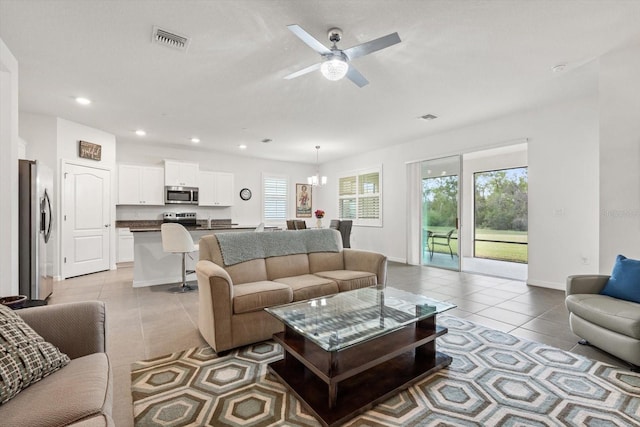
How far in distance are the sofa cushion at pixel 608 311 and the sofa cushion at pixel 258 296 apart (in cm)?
243

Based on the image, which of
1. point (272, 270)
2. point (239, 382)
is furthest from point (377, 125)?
point (239, 382)

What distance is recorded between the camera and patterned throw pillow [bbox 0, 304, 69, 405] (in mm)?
1081

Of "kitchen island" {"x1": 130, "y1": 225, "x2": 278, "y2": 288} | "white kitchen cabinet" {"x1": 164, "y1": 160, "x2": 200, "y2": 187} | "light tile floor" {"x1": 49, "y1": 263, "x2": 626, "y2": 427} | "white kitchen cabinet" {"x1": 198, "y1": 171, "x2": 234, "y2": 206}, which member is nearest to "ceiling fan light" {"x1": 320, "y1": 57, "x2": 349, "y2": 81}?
"light tile floor" {"x1": 49, "y1": 263, "x2": 626, "y2": 427}

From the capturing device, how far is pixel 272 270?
3.16m

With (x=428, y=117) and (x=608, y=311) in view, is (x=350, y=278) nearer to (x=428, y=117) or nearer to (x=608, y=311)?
(x=608, y=311)

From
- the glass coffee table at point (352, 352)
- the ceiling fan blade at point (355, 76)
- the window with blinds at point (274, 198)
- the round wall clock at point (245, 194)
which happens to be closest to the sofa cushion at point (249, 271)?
the glass coffee table at point (352, 352)

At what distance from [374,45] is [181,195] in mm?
5964

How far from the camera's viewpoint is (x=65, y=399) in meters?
1.05

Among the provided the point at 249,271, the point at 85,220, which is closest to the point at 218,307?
the point at 249,271

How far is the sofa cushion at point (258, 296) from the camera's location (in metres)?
2.37

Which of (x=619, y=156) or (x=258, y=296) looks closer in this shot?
(x=258, y=296)

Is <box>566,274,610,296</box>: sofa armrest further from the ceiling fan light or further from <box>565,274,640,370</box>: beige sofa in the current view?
the ceiling fan light

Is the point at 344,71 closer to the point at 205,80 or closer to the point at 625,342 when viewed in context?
the point at 205,80

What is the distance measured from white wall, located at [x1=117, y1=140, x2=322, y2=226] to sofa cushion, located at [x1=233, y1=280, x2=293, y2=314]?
5.33 meters
